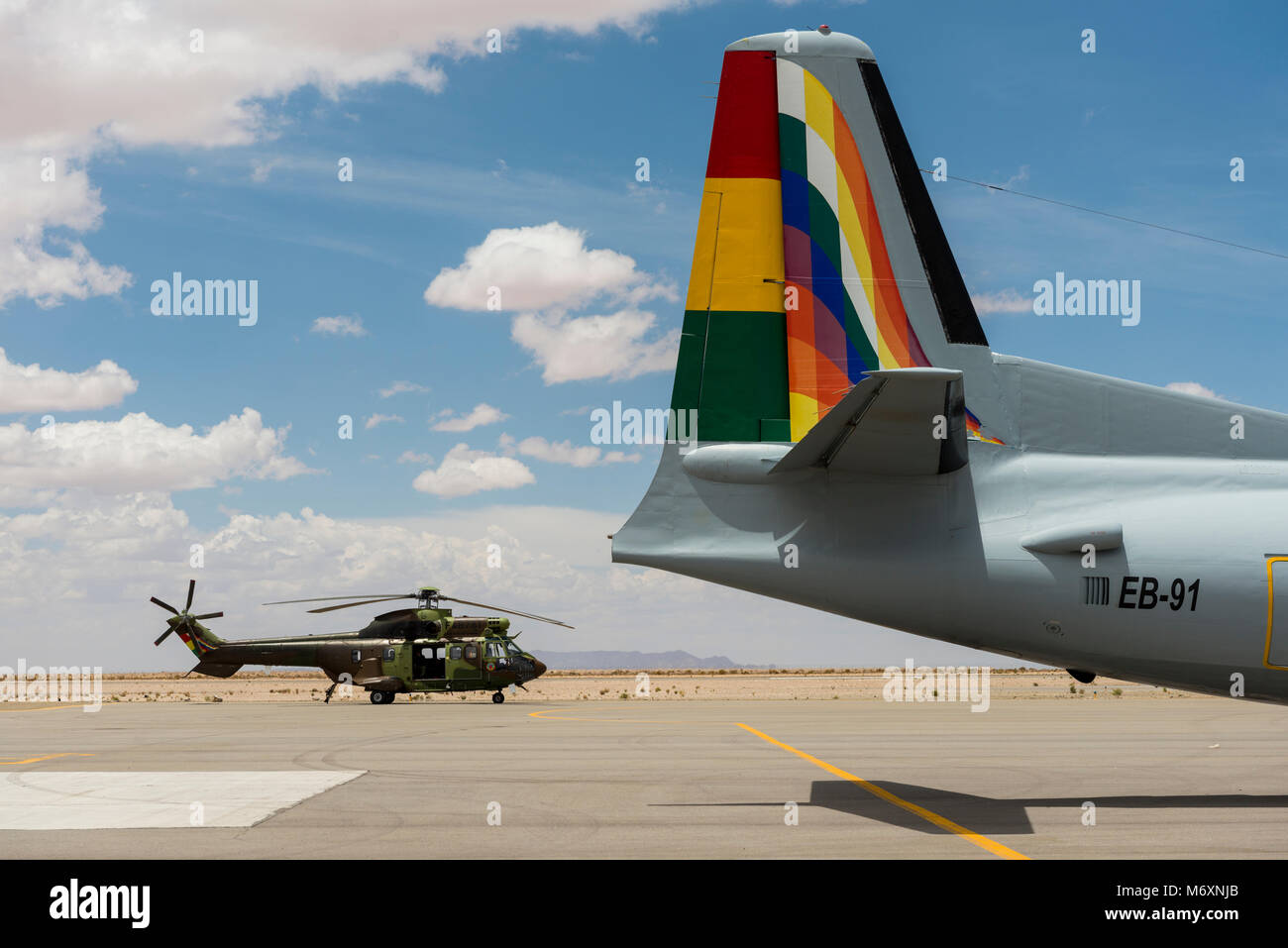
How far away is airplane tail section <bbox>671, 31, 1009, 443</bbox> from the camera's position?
1130cm

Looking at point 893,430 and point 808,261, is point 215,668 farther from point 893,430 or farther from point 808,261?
point 893,430

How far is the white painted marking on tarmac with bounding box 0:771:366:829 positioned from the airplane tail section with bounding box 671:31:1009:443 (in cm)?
706

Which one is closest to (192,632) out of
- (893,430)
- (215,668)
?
(215,668)

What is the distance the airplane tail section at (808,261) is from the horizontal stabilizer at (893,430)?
2.87 feet

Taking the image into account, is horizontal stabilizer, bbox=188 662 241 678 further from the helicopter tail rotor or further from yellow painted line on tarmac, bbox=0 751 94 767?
yellow painted line on tarmac, bbox=0 751 94 767

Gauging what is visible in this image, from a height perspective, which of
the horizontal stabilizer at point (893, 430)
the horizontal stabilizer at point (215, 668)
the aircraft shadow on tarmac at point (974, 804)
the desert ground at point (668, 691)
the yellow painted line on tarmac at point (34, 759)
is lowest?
the desert ground at point (668, 691)

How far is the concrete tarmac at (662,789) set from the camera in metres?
9.84

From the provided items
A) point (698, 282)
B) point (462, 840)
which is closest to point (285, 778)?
point (462, 840)

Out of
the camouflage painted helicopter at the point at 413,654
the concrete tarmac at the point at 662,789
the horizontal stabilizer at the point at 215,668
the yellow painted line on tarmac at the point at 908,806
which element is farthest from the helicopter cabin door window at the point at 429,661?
the yellow painted line on tarmac at the point at 908,806

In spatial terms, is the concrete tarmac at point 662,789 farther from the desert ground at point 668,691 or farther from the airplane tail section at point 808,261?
the desert ground at point 668,691

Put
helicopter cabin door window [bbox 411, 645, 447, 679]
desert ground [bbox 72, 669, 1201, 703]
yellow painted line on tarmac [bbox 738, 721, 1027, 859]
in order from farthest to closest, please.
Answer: desert ground [bbox 72, 669, 1201, 703] < helicopter cabin door window [bbox 411, 645, 447, 679] < yellow painted line on tarmac [bbox 738, 721, 1027, 859]

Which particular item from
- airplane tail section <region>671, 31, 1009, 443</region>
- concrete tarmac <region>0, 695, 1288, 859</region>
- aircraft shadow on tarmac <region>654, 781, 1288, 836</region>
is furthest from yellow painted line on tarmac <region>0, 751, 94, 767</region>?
airplane tail section <region>671, 31, 1009, 443</region>

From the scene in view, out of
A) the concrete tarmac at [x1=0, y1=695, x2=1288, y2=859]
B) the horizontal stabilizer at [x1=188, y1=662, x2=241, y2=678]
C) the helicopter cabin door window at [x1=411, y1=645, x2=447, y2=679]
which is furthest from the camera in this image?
the horizontal stabilizer at [x1=188, y1=662, x2=241, y2=678]
